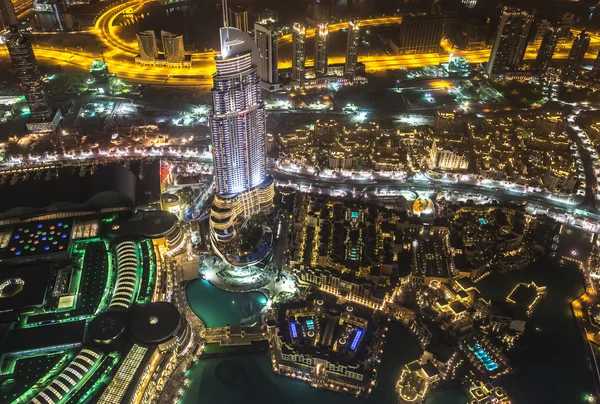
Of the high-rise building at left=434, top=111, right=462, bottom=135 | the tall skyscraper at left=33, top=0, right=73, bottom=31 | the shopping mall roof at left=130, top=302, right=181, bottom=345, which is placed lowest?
the shopping mall roof at left=130, top=302, right=181, bottom=345

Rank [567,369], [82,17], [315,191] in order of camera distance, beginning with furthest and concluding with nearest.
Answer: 1. [82,17]
2. [315,191]
3. [567,369]

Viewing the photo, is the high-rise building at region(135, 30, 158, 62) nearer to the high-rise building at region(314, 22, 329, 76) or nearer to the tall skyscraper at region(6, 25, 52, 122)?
the tall skyscraper at region(6, 25, 52, 122)

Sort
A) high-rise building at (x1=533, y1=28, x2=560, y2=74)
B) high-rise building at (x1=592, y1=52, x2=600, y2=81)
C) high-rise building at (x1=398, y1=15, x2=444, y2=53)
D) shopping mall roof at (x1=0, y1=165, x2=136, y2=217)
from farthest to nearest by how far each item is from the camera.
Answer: high-rise building at (x1=398, y1=15, x2=444, y2=53)
high-rise building at (x1=592, y1=52, x2=600, y2=81)
high-rise building at (x1=533, y1=28, x2=560, y2=74)
shopping mall roof at (x1=0, y1=165, x2=136, y2=217)

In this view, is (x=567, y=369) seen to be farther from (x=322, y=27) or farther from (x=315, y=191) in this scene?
(x=322, y=27)

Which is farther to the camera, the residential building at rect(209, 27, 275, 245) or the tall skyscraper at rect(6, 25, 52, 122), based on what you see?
the tall skyscraper at rect(6, 25, 52, 122)

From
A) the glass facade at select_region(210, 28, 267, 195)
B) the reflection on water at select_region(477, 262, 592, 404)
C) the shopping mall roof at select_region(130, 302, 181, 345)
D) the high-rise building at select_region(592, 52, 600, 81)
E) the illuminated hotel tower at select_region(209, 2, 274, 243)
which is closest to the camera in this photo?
the shopping mall roof at select_region(130, 302, 181, 345)

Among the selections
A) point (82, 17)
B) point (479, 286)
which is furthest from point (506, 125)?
point (82, 17)

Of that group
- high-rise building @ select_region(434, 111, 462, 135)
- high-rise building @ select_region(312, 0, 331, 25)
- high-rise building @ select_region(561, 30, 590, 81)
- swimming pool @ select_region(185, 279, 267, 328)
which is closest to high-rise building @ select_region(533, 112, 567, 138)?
high-rise building @ select_region(434, 111, 462, 135)

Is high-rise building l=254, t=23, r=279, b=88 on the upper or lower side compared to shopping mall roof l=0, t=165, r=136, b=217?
upper
